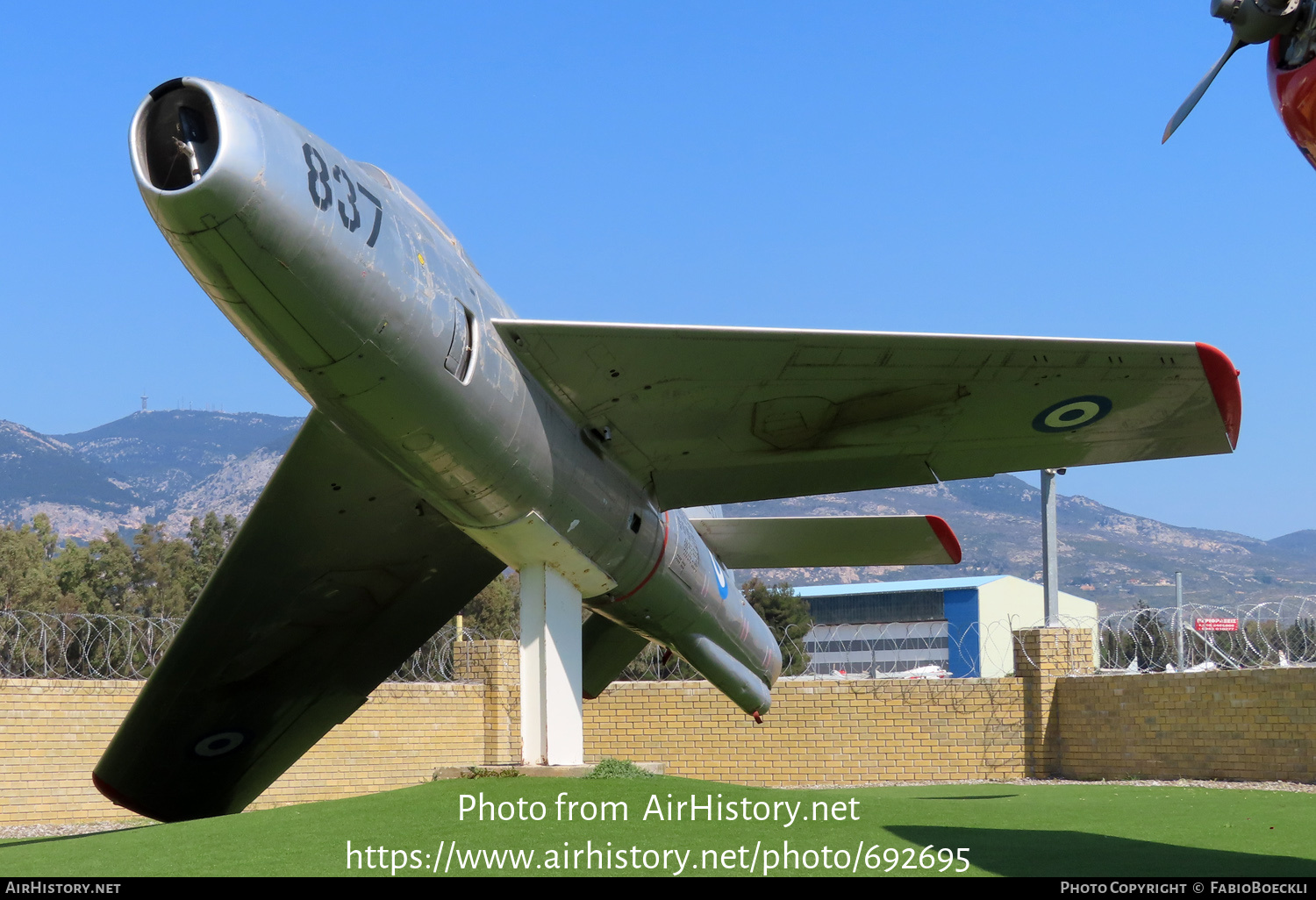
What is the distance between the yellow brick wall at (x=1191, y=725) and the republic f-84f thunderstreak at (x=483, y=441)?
9.66m

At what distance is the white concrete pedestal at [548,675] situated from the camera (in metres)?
10.8

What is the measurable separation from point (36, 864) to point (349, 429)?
154 inches

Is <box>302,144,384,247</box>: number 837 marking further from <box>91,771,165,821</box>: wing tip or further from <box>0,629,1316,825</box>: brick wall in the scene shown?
<box>0,629,1316,825</box>: brick wall

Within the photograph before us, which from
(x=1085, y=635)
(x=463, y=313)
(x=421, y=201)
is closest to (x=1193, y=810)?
(x=463, y=313)

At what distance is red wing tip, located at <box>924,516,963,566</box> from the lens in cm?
1323

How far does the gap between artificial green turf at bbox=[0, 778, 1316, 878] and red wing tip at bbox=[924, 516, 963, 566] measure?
10.00 feet

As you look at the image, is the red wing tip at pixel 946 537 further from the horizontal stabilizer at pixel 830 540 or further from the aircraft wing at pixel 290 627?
the aircraft wing at pixel 290 627

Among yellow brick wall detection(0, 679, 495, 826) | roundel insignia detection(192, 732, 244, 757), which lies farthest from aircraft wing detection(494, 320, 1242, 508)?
yellow brick wall detection(0, 679, 495, 826)

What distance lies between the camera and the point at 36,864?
852cm

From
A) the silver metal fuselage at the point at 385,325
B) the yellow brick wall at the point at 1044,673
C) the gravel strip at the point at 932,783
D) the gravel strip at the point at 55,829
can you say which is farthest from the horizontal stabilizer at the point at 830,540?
the yellow brick wall at the point at 1044,673

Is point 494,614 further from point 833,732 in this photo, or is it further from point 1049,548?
point 1049,548

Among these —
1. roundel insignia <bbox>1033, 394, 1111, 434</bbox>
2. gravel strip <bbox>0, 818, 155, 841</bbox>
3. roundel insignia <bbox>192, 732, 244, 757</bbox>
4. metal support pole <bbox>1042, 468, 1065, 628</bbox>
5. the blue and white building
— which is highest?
the blue and white building

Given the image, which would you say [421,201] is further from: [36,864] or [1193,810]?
[1193,810]

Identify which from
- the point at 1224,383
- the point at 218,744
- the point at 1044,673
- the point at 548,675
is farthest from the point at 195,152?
the point at 1044,673
